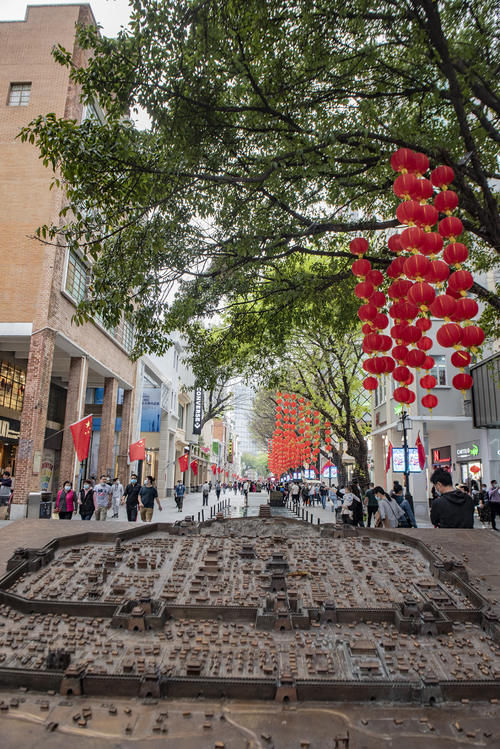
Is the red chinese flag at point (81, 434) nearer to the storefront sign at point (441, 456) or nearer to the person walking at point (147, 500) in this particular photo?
the person walking at point (147, 500)

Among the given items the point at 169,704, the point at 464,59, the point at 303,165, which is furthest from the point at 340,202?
the point at 169,704

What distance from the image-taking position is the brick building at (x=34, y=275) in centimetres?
1731

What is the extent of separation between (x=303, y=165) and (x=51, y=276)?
13.1 metres

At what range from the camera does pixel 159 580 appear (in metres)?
4.61

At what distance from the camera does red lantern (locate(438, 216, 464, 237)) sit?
643 cm

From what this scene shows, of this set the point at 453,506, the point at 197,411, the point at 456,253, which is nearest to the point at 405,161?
the point at 456,253

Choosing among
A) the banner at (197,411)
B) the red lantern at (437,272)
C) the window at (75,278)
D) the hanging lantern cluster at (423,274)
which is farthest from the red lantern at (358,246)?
the banner at (197,411)

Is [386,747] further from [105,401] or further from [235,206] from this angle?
[105,401]

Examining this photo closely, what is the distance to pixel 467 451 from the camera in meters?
23.2

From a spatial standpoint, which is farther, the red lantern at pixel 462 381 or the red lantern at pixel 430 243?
the red lantern at pixel 462 381

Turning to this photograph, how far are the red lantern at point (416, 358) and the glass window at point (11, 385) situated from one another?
19.6m

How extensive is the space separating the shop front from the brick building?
1791 centimetres

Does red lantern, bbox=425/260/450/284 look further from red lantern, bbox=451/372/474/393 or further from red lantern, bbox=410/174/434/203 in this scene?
red lantern, bbox=451/372/474/393

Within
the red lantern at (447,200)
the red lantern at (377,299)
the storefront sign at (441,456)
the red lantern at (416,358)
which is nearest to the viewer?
the red lantern at (447,200)
